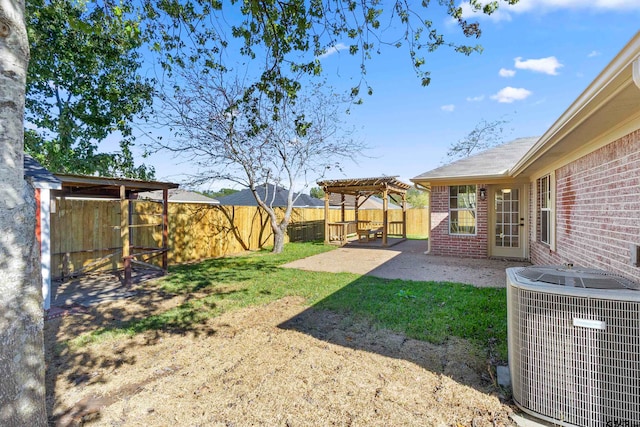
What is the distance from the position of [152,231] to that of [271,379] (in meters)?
8.10

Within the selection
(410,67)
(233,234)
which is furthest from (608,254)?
(233,234)

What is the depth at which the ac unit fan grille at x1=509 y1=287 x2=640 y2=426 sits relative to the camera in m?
2.03

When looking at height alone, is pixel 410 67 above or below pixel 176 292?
above

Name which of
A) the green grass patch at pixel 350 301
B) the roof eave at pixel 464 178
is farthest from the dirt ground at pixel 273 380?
the roof eave at pixel 464 178

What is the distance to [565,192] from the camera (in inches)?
219

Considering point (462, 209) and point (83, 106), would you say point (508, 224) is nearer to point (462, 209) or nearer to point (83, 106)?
point (462, 209)

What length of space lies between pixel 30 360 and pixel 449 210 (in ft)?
34.8

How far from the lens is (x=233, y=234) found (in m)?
12.3

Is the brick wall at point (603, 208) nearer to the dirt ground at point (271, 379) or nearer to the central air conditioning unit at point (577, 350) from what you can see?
the central air conditioning unit at point (577, 350)

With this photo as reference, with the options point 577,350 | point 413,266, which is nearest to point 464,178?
point 413,266

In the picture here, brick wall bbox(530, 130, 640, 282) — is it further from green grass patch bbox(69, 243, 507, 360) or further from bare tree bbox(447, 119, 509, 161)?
bare tree bbox(447, 119, 509, 161)

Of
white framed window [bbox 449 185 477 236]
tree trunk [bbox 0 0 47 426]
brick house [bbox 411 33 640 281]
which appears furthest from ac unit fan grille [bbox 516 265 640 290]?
white framed window [bbox 449 185 477 236]

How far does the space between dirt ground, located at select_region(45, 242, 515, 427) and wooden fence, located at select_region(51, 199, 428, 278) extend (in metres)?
3.83

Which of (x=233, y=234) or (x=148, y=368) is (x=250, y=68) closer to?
(x=233, y=234)
